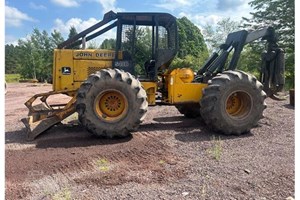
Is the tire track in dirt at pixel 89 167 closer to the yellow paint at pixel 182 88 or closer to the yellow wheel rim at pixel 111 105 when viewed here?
the yellow wheel rim at pixel 111 105

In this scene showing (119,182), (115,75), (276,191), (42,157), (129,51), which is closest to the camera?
(276,191)

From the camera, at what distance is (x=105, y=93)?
6.54 metres

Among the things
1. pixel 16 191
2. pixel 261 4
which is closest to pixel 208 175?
pixel 16 191

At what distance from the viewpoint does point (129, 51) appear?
735cm

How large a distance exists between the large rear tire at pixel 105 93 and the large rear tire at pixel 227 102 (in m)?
1.47

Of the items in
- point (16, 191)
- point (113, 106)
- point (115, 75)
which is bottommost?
point (16, 191)

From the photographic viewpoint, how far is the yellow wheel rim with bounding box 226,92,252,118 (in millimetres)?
7015

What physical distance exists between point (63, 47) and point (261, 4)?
22.6 metres

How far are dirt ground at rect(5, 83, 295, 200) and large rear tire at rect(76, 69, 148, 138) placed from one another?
0.28 m

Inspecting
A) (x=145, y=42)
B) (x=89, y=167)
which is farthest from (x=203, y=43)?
(x=89, y=167)

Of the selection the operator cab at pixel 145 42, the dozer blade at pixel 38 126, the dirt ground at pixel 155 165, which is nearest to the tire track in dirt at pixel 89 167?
the dirt ground at pixel 155 165

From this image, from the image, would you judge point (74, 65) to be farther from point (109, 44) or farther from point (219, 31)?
point (219, 31)

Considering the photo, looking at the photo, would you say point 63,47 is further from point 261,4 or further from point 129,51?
point 261,4

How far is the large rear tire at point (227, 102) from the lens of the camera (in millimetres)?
6676
